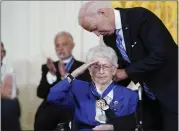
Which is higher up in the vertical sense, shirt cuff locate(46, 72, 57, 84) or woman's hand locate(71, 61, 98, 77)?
woman's hand locate(71, 61, 98, 77)

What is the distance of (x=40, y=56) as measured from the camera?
13.5ft

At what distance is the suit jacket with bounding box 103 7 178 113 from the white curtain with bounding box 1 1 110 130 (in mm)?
1942

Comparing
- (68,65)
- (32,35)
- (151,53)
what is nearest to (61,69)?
(68,65)

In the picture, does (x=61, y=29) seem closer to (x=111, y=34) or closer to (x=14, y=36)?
(x=14, y=36)

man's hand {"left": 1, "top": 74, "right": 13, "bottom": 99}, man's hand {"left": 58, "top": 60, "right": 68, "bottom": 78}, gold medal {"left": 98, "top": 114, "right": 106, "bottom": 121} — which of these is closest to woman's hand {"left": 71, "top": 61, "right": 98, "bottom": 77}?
gold medal {"left": 98, "top": 114, "right": 106, "bottom": 121}

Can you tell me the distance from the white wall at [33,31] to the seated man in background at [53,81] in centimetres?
50

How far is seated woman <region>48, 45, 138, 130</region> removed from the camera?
2100 millimetres

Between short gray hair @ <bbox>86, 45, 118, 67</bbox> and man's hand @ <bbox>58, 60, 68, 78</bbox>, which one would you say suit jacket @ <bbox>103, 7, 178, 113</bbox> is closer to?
short gray hair @ <bbox>86, 45, 118, 67</bbox>

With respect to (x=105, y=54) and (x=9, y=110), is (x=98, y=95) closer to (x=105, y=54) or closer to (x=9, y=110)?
(x=105, y=54)

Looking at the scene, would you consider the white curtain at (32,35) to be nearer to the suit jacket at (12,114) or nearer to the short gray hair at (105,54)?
the short gray hair at (105,54)

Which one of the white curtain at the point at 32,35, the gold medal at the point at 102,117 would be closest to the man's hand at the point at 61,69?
the white curtain at the point at 32,35

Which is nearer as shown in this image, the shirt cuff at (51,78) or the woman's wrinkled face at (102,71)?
the woman's wrinkled face at (102,71)

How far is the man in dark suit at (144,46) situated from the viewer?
192 centimetres

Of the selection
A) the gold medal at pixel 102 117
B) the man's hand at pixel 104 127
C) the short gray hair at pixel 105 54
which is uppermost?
the short gray hair at pixel 105 54
